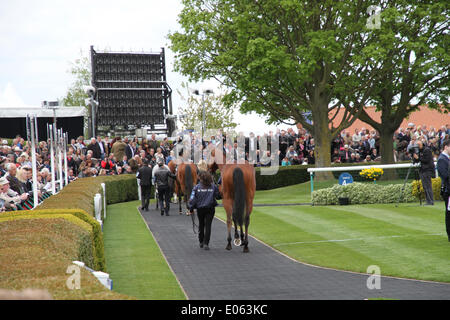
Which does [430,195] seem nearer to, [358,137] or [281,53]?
[281,53]

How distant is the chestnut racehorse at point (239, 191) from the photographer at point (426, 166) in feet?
24.8

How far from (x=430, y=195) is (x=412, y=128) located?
13.4 meters

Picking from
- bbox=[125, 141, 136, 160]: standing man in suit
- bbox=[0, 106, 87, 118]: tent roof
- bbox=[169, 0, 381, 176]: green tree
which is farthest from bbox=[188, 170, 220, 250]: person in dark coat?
bbox=[0, 106, 87, 118]: tent roof

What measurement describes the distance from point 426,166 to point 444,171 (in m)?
6.27

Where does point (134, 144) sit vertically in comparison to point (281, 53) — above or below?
below

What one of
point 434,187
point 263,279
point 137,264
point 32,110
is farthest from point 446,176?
point 32,110

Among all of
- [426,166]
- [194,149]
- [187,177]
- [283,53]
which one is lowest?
[187,177]

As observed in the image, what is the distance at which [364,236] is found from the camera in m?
12.3

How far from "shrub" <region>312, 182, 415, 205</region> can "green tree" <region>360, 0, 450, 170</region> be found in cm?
631

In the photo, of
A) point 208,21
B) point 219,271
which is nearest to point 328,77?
point 208,21

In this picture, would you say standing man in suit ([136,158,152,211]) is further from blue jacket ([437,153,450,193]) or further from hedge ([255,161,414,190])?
blue jacket ([437,153,450,193])

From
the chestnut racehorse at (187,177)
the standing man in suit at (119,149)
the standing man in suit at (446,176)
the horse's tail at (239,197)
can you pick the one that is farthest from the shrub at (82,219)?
the standing man in suit at (119,149)

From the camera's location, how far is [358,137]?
30703 mm

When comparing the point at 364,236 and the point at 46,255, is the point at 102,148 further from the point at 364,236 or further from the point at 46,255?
the point at 46,255
